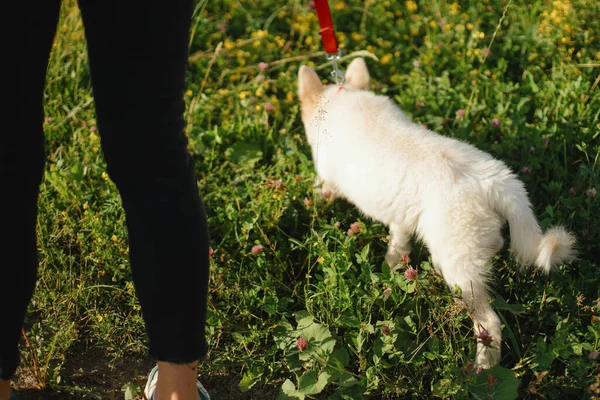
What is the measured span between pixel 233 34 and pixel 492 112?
5.84 ft

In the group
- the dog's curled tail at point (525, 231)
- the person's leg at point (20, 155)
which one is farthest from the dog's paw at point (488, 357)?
the person's leg at point (20, 155)

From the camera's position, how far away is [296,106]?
129 inches

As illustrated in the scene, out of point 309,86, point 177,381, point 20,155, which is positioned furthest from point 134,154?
point 309,86

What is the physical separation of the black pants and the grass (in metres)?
0.56

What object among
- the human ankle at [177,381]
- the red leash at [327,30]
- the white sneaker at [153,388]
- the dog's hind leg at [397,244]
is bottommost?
the white sneaker at [153,388]

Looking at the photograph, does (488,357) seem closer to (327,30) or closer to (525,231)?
(525,231)

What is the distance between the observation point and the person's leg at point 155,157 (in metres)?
1.27

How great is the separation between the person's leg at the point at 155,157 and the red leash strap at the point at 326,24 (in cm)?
109

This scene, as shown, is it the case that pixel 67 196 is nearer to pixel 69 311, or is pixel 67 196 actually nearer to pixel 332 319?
pixel 69 311

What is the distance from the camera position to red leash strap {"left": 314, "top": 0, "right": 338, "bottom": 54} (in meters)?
2.31

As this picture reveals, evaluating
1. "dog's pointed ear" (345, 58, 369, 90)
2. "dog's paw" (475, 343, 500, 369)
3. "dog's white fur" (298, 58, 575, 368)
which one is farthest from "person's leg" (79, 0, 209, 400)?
"dog's pointed ear" (345, 58, 369, 90)

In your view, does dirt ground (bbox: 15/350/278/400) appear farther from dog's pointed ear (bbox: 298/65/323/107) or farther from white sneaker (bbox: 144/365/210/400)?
dog's pointed ear (bbox: 298/65/323/107)

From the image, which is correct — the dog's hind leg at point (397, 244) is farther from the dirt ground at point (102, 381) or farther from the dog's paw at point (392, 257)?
the dirt ground at point (102, 381)

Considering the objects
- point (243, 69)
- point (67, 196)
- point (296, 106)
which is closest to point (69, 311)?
point (67, 196)
